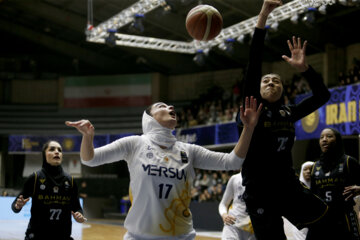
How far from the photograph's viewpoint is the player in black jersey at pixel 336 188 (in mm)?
5512

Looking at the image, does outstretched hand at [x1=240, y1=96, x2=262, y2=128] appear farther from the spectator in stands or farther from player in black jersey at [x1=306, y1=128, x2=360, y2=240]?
the spectator in stands

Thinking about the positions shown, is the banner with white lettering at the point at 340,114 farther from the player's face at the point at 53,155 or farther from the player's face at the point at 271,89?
the player's face at the point at 271,89

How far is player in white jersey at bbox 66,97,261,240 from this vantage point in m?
4.03

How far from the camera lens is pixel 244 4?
706 inches

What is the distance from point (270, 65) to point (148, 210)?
20.4 m

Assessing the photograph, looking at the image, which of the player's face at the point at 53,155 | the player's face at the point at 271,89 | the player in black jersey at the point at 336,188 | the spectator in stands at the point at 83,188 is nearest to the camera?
the player's face at the point at 271,89

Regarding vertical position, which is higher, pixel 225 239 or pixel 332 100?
pixel 332 100

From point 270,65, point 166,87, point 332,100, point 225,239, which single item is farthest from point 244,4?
point 225,239

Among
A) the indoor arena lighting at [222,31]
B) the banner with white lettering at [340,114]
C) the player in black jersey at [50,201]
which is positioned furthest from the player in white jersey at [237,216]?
the indoor arena lighting at [222,31]

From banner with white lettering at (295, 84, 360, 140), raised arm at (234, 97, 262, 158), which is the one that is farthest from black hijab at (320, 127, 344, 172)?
banner with white lettering at (295, 84, 360, 140)

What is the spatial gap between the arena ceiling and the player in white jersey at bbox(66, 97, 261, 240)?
1148cm

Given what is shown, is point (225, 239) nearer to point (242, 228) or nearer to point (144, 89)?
point (242, 228)

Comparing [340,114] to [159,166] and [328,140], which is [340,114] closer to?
[328,140]

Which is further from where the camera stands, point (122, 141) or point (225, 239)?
point (225, 239)
